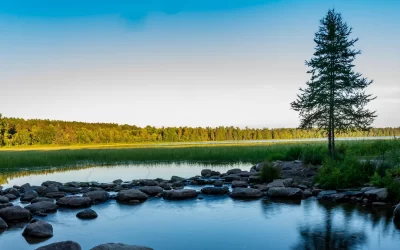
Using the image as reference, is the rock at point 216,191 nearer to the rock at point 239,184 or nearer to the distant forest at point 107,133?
the rock at point 239,184

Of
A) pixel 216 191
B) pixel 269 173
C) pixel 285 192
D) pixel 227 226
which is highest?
pixel 269 173

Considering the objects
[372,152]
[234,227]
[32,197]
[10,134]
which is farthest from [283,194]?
[10,134]

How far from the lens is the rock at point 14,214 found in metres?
13.7

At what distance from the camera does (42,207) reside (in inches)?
604

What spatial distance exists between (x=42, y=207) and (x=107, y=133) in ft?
385

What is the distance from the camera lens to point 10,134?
4245 inches

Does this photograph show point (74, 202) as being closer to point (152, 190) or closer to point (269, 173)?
point (152, 190)

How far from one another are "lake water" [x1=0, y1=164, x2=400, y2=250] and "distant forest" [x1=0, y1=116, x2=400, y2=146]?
6870 cm

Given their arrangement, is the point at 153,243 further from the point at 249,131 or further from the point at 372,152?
the point at 249,131

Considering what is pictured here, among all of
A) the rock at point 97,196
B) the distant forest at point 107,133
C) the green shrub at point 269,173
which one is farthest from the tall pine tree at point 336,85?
the distant forest at point 107,133

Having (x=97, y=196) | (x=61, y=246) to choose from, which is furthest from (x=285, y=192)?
(x=61, y=246)

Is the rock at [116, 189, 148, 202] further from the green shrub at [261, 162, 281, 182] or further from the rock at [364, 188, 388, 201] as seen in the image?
the rock at [364, 188, 388, 201]

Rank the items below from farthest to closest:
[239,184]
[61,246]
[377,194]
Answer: [239,184] → [377,194] → [61,246]

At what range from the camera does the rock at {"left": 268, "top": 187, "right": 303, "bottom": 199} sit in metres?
17.4
